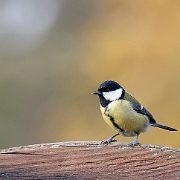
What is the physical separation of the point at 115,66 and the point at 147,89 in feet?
1.74

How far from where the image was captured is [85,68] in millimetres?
4750

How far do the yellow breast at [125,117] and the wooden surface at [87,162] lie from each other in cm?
83

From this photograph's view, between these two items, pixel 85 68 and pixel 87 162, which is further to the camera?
pixel 85 68

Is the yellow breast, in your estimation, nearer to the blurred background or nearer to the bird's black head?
the bird's black head

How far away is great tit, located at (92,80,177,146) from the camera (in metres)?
1.97

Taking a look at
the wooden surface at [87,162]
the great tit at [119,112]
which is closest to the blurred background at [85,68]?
the great tit at [119,112]

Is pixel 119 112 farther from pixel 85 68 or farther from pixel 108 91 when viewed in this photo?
pixel 85 68

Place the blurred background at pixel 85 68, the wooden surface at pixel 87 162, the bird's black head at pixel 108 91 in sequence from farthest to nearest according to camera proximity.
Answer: the blurred background at pixel 85 68 < the bird's black head at pixel 108 91 < the wooden surface at pixel 87 162

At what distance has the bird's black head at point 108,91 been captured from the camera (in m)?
1.97

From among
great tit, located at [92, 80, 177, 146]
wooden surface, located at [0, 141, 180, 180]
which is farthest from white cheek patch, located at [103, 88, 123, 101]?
wooden surface, located at [0, 141, 180, 180]

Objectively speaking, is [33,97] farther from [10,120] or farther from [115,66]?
[115,66]

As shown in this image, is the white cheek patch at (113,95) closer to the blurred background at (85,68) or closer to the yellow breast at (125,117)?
the yellow breast at (125,117)

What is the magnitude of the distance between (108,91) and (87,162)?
3.05ft

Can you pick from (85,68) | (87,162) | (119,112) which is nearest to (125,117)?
(119,112)
